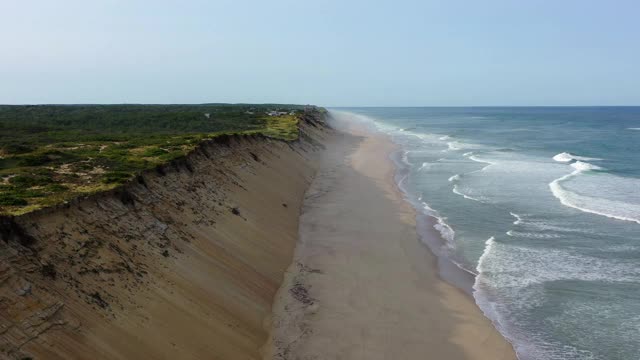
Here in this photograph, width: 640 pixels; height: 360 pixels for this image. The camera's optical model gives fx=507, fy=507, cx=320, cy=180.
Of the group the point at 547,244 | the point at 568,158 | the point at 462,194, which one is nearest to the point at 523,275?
the point at 547,244

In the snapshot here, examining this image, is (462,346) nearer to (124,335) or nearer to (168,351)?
(168,351)

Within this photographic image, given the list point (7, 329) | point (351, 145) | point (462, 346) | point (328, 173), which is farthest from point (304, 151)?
point (7, 329)

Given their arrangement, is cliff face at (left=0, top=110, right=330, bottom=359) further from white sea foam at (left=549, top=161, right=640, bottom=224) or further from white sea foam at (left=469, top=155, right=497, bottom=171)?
white sea foam at (left=469, top=155, right=497, bottom=171)

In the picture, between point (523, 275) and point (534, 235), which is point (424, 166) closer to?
point (534, 235)

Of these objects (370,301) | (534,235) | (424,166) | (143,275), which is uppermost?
(143,275)

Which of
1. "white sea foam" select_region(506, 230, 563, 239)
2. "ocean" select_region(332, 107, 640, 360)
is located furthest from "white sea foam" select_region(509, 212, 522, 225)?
"white sea foam" select_region(506, 230, 563, 239)
